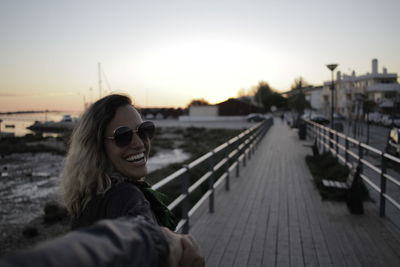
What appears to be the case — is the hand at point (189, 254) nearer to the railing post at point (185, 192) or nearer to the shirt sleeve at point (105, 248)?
the shirt sleeve at point (105, 248)

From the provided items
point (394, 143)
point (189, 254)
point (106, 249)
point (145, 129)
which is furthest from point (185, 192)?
point (394, 143)

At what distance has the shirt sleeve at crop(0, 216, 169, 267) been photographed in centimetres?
51

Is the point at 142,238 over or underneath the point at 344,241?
over

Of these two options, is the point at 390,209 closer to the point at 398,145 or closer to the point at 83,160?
the point at 83,160

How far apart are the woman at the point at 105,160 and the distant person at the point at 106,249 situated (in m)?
0.62

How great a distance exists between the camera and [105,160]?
1.58m

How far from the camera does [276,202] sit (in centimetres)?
688

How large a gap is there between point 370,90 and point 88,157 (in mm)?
69676

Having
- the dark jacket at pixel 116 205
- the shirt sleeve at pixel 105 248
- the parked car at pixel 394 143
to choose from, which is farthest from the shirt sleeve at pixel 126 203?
the parked car at pixel 394 143

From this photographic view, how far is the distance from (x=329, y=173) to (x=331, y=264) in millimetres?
4877

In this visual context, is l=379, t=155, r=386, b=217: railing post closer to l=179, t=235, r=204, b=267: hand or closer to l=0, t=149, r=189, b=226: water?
l=179, t=235, r=204, b=267: hand

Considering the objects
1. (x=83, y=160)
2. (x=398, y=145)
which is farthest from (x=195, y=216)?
(x=398, y=145)

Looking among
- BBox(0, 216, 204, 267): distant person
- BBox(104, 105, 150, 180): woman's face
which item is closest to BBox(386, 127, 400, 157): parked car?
BBox(104, 105, 150, 180): woman's face

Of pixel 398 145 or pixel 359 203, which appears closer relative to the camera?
pixel 359 203
